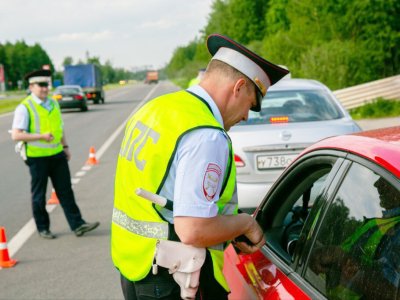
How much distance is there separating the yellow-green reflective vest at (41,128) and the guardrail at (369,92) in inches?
574

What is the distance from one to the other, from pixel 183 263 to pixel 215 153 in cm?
43

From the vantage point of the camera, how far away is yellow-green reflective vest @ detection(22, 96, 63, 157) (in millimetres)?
6516

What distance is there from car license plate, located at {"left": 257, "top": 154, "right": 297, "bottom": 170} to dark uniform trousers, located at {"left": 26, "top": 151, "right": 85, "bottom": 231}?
2127 millimetres

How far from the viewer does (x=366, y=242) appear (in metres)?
1.87

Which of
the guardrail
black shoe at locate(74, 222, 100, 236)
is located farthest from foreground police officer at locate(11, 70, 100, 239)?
the guardrail

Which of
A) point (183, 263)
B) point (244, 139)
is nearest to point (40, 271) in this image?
point (244, 139)

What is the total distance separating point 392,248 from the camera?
173 centimetres

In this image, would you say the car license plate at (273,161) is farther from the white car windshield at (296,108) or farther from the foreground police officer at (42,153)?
the foreground police officer at (42,153)

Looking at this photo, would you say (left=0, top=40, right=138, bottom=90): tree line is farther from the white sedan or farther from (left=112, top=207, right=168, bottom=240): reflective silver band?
(left=112, top=207, right=168, bottom=240): reflective silver band

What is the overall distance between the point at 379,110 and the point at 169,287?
17.1 meters

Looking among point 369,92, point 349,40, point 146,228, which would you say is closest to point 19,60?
point 349,40

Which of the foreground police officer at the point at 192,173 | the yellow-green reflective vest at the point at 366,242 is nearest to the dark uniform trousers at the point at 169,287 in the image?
the foreground police officer at the point at 192,173

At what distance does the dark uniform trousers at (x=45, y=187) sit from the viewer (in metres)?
6.53

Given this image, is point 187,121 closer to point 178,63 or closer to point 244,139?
point 244,139
